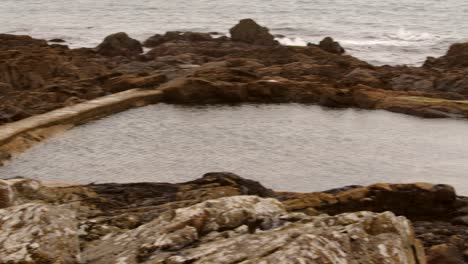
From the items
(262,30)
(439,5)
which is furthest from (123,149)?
(439,5)

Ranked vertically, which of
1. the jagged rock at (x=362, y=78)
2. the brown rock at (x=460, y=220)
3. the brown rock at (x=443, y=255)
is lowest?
the jagged rock at (x=362, y=78)

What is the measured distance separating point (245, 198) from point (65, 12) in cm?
9076

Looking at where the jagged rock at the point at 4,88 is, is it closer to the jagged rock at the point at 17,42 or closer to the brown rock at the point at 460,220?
the jagged rock at the point at 17,42

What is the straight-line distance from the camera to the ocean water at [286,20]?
6456 centimetres

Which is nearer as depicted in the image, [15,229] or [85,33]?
[15,229]

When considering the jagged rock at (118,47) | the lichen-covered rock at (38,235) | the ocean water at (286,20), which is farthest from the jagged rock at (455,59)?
the lichen-covered rock at (38,235)

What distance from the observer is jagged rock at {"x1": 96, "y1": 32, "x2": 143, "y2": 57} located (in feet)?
147

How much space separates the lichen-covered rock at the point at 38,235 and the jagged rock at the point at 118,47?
3648 centimetres

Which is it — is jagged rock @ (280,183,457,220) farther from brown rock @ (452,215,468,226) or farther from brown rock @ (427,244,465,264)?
brown rock @ (427,244,465,264)

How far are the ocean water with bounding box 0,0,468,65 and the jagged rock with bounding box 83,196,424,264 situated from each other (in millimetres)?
44261

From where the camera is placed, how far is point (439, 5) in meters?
104

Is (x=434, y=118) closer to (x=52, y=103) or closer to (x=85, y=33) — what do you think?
(x=52, y=103)

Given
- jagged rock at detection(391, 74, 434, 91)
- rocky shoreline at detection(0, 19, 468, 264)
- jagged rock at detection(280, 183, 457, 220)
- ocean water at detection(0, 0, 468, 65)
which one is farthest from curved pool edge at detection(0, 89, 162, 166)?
ocean water at detection(0, 0, 468, 65)

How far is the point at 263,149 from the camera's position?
1992cm
